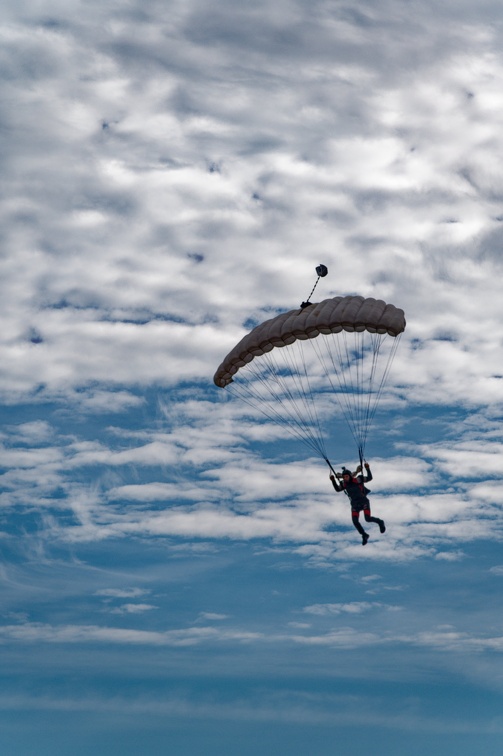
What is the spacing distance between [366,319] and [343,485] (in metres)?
6.98

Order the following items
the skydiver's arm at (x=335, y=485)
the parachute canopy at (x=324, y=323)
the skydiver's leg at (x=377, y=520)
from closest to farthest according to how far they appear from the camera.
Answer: the parachute canopy at (x=324, y=323), the skydiver's arm at (x=335, y=485), the skydiver's leg at (x=377, y=520)

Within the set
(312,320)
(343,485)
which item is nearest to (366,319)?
(312,320)

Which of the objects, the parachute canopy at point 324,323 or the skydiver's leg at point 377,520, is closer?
the parachute canopy at point 324,323

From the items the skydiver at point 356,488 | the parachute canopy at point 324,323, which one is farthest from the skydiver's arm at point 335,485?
the parachute canopy at point 324,323

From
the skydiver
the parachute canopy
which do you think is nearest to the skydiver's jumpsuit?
the skydiver

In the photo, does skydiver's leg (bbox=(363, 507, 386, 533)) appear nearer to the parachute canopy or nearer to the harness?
the harness

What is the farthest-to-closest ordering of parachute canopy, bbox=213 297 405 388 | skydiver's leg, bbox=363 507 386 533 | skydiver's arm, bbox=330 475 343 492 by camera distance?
skydiver's leg, bbox=363 507 386 533
skydiver's arm, bbox=330 475 343 492
parachute canopy, bbox=213 297 405 388

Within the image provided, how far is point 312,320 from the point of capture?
49125mm

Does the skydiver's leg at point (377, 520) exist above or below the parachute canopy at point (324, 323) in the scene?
below

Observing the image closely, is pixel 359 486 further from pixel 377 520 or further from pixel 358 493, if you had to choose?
pixel 377 520

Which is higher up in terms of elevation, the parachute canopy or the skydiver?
the parachute canopy

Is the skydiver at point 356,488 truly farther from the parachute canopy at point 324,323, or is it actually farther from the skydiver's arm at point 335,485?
the parachute canopy at point 324,323

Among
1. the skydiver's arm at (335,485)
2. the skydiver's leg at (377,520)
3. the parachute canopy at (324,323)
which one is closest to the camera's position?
the parachute canopy at (324,323)

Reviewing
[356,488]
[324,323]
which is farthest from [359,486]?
[324,323]
